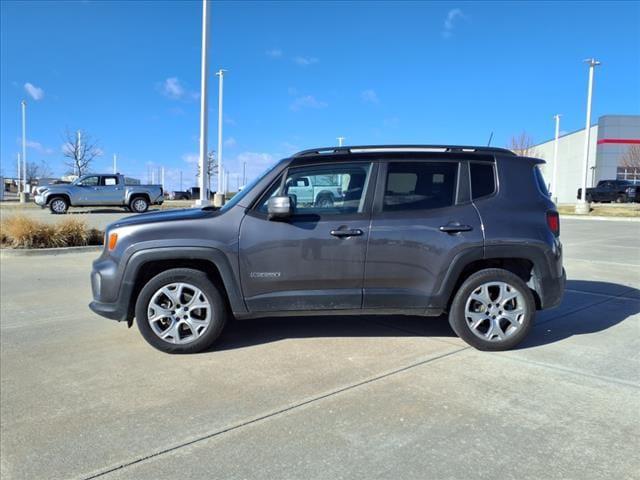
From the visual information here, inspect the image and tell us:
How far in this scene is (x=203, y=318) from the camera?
4637 millimetres

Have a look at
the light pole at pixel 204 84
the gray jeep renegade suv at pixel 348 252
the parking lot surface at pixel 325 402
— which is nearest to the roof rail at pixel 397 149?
the gray jeep renegade suv at pixel 348 252

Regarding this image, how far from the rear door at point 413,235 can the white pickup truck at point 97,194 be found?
75.8 feet

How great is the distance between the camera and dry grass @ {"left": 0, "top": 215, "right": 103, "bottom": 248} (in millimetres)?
11320

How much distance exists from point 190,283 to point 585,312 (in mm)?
4479

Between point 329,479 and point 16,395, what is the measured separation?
2607 millimetres

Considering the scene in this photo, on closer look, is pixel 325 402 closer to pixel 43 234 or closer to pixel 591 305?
pixel 591 305

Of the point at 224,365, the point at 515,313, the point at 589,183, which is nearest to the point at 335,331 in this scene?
the point at 224,365

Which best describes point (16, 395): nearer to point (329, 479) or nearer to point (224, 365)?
point (224, 365)

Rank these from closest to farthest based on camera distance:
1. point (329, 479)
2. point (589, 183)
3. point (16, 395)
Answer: point (329, 479) → point (16, 395) → point (589, 183)

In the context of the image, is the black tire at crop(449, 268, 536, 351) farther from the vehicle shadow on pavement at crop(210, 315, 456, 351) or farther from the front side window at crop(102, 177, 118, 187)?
the front side window at crop(102, 177, 118, 187)

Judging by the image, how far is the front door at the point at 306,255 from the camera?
4508 millimetres

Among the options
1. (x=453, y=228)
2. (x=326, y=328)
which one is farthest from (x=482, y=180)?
(x=326, y=328)

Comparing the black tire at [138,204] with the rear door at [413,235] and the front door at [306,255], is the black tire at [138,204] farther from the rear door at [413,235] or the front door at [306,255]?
the rear door at [413,235]

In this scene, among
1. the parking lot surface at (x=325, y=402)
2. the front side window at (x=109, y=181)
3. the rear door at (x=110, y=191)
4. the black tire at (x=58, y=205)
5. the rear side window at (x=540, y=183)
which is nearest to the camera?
the parking lot surface at (x=325, y=402)
